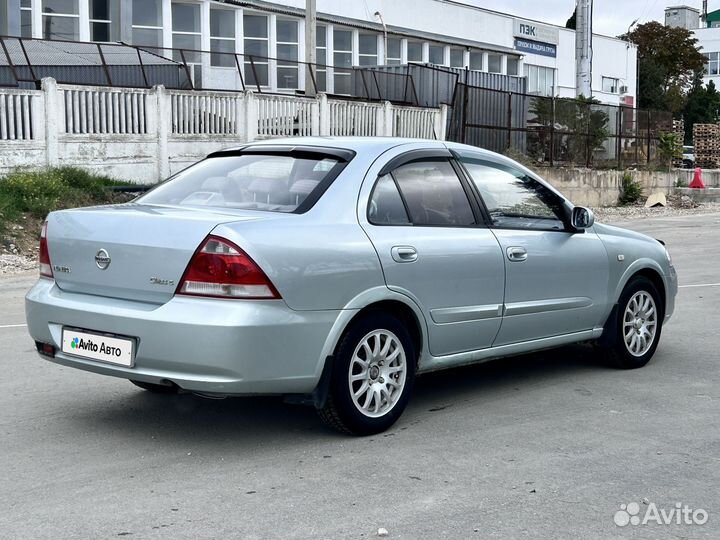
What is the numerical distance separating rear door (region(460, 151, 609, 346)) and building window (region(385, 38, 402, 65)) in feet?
127

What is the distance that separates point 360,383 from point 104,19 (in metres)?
29.1

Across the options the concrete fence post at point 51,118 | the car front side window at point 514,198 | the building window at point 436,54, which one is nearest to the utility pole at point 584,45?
the building window at point 436,54

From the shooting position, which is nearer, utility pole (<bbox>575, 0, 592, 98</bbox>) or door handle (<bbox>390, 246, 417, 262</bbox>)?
door handle (<bbox>390, 246, 417, 262</bbox>)

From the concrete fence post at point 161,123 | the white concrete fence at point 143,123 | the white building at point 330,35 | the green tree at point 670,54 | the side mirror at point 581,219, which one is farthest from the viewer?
the green tree at point 670,54

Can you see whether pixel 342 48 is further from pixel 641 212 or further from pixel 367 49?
pixel 641 212

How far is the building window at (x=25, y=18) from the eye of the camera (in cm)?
3038

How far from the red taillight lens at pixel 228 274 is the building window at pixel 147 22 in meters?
29.2

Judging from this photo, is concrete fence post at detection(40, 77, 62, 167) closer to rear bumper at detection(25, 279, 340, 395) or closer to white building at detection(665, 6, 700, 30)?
rear bumper at detection(25, 279, 340, 395)

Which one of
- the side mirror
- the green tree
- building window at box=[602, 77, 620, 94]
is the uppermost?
the green tree

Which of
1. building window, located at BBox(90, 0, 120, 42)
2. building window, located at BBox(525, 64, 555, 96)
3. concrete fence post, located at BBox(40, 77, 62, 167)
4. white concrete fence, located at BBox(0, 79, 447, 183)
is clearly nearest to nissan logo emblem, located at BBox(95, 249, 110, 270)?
white concrete fence, located at BBox(0, 79, 447, 183)

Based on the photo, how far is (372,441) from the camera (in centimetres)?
562

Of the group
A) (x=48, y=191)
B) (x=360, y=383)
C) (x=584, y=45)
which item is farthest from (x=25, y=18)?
(x=360, y=383)

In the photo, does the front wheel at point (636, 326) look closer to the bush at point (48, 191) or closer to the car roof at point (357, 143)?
the car roof at point (357, 143)

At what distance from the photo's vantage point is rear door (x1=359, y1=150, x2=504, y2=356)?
5.81m
